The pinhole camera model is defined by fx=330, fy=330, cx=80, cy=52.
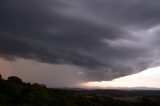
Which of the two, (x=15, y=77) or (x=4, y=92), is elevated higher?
(x=15, y=77)

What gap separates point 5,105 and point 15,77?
90415mm

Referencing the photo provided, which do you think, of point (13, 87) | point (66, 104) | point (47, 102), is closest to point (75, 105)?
point (66, 104)

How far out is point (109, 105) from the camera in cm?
13412

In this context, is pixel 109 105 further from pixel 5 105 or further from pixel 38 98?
pixel 5 105

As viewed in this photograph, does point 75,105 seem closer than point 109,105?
Yes

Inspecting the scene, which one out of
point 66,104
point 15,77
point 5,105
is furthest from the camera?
point 15,77

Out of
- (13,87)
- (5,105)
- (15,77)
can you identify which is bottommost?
(5,105)

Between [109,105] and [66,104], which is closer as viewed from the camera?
[66,104]

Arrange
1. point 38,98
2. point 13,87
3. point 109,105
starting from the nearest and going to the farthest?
point 38,98 → point 13,87 → point 109,105

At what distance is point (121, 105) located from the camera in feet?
444

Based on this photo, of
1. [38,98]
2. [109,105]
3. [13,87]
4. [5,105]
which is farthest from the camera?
[109,105]

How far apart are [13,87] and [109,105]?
4086 cm

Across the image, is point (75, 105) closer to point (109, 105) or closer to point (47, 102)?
point (47, 102)

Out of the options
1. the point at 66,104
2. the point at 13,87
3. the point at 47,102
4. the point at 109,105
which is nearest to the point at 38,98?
the point at 47,102
